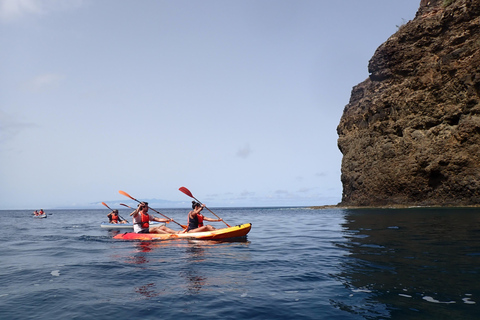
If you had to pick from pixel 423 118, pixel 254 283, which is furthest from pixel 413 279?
pixel 423 118

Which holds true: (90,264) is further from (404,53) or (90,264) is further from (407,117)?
(404,53)

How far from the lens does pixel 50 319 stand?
205 inches

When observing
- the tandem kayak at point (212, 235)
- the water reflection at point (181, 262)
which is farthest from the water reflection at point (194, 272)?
the tandem kayak at point (212, 235)

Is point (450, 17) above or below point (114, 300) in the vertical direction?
above

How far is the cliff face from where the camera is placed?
128ft

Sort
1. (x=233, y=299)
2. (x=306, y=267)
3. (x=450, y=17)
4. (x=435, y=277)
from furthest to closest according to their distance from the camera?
(x=450, y=17) → (x=306, y=267) → (x=435, y=277) → (x=233, y=299)

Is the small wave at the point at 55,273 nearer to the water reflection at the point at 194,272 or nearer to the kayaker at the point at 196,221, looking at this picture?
the water reflection at the point at 194,272

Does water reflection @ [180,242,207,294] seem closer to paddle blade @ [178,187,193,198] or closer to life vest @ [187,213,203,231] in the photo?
life vest @ [187,213,203,231]

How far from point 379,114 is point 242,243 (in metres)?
43.6

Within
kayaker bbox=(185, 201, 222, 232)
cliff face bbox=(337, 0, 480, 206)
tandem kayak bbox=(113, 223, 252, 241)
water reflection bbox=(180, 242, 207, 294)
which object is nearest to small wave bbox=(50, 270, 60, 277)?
water reflection bbox=(180, 242, 207, 294)

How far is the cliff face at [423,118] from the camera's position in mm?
38969

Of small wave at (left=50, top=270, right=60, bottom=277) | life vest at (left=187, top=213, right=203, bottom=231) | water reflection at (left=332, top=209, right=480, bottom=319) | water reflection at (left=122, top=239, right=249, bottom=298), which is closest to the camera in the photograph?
water reflection at (left=332, top=209, right=480, bottom=319)

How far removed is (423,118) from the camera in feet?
144

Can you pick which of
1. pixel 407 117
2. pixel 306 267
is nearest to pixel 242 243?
pixel 306 267
